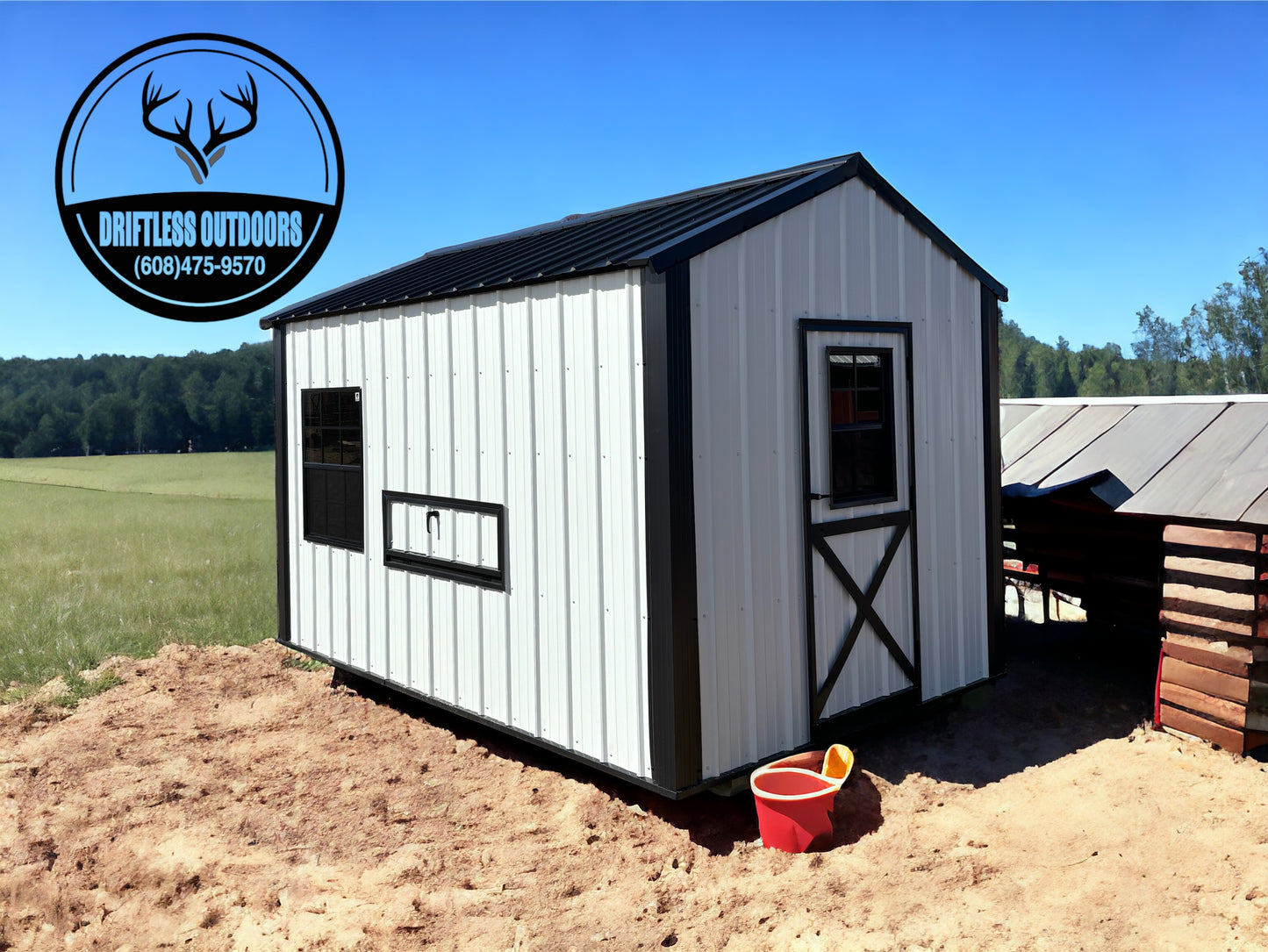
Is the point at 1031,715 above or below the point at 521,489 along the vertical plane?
below

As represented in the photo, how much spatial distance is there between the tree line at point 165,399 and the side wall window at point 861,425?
33.7m

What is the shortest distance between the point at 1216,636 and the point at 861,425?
107 inches

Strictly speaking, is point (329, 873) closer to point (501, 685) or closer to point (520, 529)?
point (501, 685)

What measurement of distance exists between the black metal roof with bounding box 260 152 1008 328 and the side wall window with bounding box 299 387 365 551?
2.32 ft

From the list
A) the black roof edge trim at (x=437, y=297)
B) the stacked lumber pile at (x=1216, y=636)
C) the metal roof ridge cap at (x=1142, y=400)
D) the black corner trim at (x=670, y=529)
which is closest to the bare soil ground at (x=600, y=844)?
the stacked lumber pile at (x=1216, y=636)

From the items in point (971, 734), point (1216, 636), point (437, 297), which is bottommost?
point (971, 734)

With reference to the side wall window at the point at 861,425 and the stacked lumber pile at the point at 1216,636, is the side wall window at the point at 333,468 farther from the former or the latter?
the stacked lumber pile at the point at 1216,636

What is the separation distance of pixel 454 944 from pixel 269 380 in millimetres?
35208

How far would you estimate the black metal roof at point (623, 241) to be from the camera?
532 cm

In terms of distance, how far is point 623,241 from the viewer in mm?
5895

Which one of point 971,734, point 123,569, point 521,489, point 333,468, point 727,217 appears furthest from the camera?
point 123,569

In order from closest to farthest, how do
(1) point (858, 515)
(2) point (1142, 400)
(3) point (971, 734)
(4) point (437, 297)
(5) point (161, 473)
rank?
(1) point (858, 515)
(4) point (437, 297)
(3) point (971, 734)
(2) point (1142, 400)
(5) point (161, 473)

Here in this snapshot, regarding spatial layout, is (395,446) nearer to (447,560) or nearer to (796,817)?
(447,560)

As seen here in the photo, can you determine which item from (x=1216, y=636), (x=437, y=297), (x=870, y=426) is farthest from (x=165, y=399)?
(x=1216, y=636)
